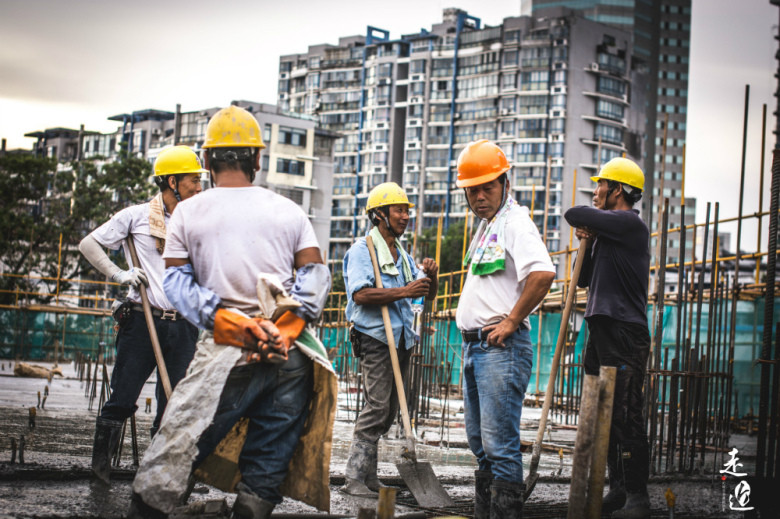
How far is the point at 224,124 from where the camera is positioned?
446 cm

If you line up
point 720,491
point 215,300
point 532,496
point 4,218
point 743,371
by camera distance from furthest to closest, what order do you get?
point 4,218 < point 743,371 < point 720,491 < point 532,496 < point 215,300

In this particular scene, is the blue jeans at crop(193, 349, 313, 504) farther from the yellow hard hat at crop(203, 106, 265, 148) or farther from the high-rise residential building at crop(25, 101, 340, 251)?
the high-rise residential building at crop(25, 101, 340, 251)

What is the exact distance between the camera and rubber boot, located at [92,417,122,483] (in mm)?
6133

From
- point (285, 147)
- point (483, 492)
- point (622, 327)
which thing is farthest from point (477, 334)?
point (285, 147)

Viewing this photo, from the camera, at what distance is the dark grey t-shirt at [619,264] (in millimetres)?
5941

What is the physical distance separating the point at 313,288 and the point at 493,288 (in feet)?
4.61

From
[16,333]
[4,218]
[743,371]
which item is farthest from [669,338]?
[4,218]

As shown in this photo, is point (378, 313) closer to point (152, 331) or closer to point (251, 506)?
point (152, 331)

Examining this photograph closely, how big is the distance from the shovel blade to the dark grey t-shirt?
4.72 ft

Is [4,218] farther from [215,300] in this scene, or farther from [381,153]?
[381,153]

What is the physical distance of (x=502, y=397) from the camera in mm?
5141

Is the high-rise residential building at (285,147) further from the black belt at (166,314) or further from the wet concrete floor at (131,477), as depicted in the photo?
the black belt at (166,314)

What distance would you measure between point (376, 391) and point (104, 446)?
1802mm

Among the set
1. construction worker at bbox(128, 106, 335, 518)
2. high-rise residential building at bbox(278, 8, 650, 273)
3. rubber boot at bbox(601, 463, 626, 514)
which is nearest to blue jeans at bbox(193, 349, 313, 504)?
construction worker at bbox(128, 106, 335, 518)
